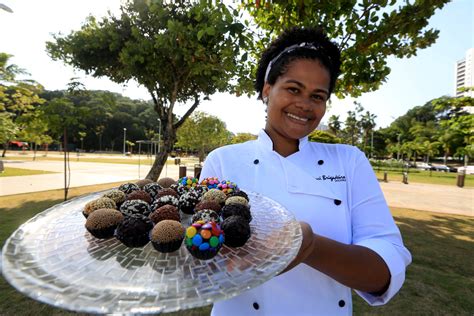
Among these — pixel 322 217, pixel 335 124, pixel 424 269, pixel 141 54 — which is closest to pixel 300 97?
pixel 322 217

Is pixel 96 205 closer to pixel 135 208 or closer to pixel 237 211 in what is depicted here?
pixel 135 208

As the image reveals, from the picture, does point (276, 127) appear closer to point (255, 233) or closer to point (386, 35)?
point (255, 233)

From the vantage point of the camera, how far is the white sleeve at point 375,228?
1302 mm

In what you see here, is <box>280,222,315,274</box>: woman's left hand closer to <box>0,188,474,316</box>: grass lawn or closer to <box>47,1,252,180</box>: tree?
<box>0,188,474,316</box>: grass lawn

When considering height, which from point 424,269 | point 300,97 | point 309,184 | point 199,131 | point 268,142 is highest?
point 199,131

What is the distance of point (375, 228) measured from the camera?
1463 mm

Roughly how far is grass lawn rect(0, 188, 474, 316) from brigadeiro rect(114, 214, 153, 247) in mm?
2898

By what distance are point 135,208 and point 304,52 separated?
4.20ft

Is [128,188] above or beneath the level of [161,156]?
above

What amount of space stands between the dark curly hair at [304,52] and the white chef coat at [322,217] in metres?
0.50

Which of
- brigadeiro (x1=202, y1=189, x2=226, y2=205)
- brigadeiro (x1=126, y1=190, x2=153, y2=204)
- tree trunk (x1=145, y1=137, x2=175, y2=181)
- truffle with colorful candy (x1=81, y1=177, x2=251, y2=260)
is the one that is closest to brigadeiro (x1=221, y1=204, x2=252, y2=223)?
truffle with colorful candy (x1=81, y1=177, x2=251, y2=260)

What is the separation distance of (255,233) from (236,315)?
61cm

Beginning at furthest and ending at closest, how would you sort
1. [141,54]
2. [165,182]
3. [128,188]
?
[141,54], [165,182], [128,188]

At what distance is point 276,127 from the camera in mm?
1861
